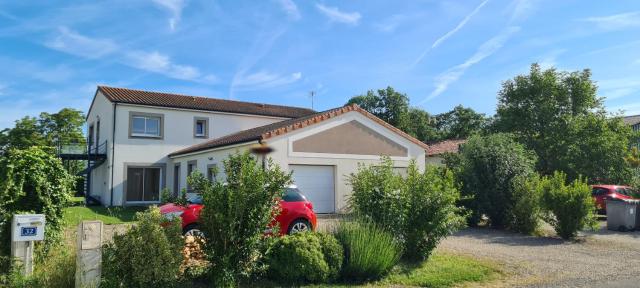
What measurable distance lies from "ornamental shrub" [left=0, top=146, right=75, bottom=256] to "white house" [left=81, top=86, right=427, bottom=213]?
9685 mm

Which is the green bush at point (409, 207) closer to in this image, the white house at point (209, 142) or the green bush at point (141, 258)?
the green bush at point (141, 258)

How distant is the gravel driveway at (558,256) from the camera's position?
8.23m

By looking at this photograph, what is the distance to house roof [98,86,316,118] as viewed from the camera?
24.8 metres

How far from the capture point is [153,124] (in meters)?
25.1

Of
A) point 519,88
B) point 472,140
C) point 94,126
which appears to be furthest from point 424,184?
point 519,88

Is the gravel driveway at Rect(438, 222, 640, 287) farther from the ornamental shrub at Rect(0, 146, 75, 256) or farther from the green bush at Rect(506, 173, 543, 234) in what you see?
the ornamental shrub at Rect(0, 146, 75, 256)

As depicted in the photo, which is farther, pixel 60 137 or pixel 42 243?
pixel 60 137

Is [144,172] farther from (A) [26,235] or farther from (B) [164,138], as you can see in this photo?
(A) [26,235]

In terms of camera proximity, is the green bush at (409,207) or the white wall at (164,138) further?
the white wall at (164,138)

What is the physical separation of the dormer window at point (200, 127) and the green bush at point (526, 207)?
55.5 feet

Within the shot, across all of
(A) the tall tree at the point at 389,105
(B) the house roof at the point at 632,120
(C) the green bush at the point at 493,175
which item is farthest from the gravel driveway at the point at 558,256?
(B) the house roof at the point at 632,120

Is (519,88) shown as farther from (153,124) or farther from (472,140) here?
(153,124)

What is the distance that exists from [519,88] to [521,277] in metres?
28.3

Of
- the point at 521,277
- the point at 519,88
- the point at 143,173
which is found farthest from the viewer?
the point at 519,88
